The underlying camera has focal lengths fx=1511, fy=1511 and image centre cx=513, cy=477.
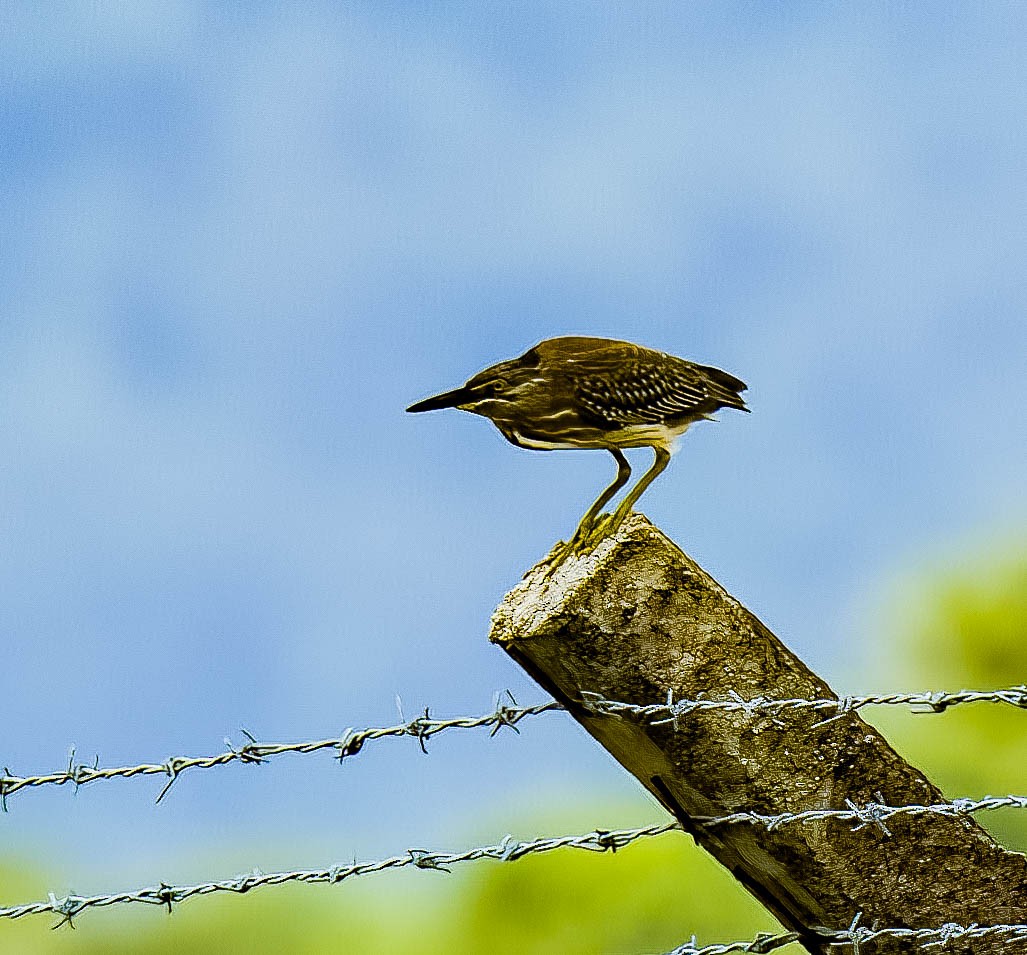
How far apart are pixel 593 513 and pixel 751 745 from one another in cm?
65

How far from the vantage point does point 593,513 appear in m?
3.49

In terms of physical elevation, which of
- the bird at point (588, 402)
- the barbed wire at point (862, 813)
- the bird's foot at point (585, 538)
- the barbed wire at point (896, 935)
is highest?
the bird at point (588, 402)

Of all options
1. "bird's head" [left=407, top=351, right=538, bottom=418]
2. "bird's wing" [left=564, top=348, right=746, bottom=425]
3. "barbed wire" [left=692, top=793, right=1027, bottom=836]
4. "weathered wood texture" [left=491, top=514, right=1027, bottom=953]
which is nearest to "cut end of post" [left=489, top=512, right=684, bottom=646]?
"weathered wood texture" [left=491, top=514, right=1027, bottom=953]

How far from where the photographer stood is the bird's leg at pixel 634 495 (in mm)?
3340

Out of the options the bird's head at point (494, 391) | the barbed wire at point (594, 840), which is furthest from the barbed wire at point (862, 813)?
the bird's head at point (494, 391)

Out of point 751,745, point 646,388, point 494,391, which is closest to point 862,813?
point 751,745

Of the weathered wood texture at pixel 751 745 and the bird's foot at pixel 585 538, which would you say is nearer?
the weathered wood texture at pixel 751 745

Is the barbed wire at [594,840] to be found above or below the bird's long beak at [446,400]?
below

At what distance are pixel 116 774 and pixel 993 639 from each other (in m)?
8.26

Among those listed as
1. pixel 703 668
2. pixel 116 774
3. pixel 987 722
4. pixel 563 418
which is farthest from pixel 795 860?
pixel 987 722

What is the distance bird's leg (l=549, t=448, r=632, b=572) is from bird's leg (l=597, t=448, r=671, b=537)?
6 cm

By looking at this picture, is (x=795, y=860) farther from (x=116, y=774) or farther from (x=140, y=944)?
(x=140, y=944)

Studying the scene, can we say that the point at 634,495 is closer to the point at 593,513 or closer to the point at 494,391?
the point at 593,513

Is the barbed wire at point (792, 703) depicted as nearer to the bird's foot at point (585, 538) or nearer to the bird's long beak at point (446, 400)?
the bird's foot at point (585, 538)
